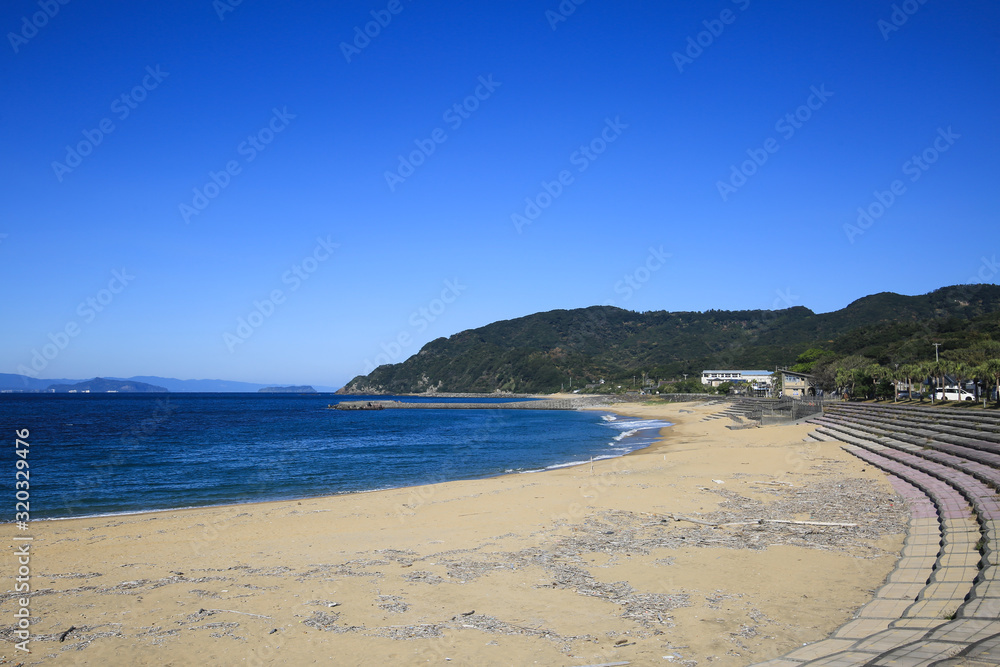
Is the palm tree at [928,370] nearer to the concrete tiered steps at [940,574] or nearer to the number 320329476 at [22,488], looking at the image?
the concrete tiered steps at [940,574]

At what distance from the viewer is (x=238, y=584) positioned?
9.55 m

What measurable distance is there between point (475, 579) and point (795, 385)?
78581mm

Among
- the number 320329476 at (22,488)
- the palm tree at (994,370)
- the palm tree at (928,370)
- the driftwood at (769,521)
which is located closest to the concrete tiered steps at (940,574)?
the driftwood at (769,521)

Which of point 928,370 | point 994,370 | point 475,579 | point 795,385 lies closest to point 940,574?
point 475,579

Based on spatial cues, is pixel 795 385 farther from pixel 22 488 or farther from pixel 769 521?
pixel 22 488

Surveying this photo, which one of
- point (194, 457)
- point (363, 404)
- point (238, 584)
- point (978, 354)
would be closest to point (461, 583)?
point (238, 584)

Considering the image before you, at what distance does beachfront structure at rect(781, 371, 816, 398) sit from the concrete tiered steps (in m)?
56.9

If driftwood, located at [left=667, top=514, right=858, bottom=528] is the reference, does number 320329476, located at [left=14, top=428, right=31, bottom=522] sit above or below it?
below

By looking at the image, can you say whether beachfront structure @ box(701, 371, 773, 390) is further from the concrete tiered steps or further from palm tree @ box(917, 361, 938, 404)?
the concrete tiered steps

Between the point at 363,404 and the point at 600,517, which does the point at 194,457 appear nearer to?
the point at 600,517

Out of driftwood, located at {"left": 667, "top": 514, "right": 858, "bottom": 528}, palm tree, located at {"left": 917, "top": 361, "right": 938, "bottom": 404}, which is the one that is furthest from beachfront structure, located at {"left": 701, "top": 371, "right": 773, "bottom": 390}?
driftwood, located at {"left": 667, "top": 514, "right": 858, "bottom": 528}

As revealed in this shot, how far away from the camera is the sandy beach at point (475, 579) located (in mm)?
6887

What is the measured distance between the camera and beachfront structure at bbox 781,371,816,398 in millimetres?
70625

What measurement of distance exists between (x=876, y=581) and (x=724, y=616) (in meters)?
2.72
